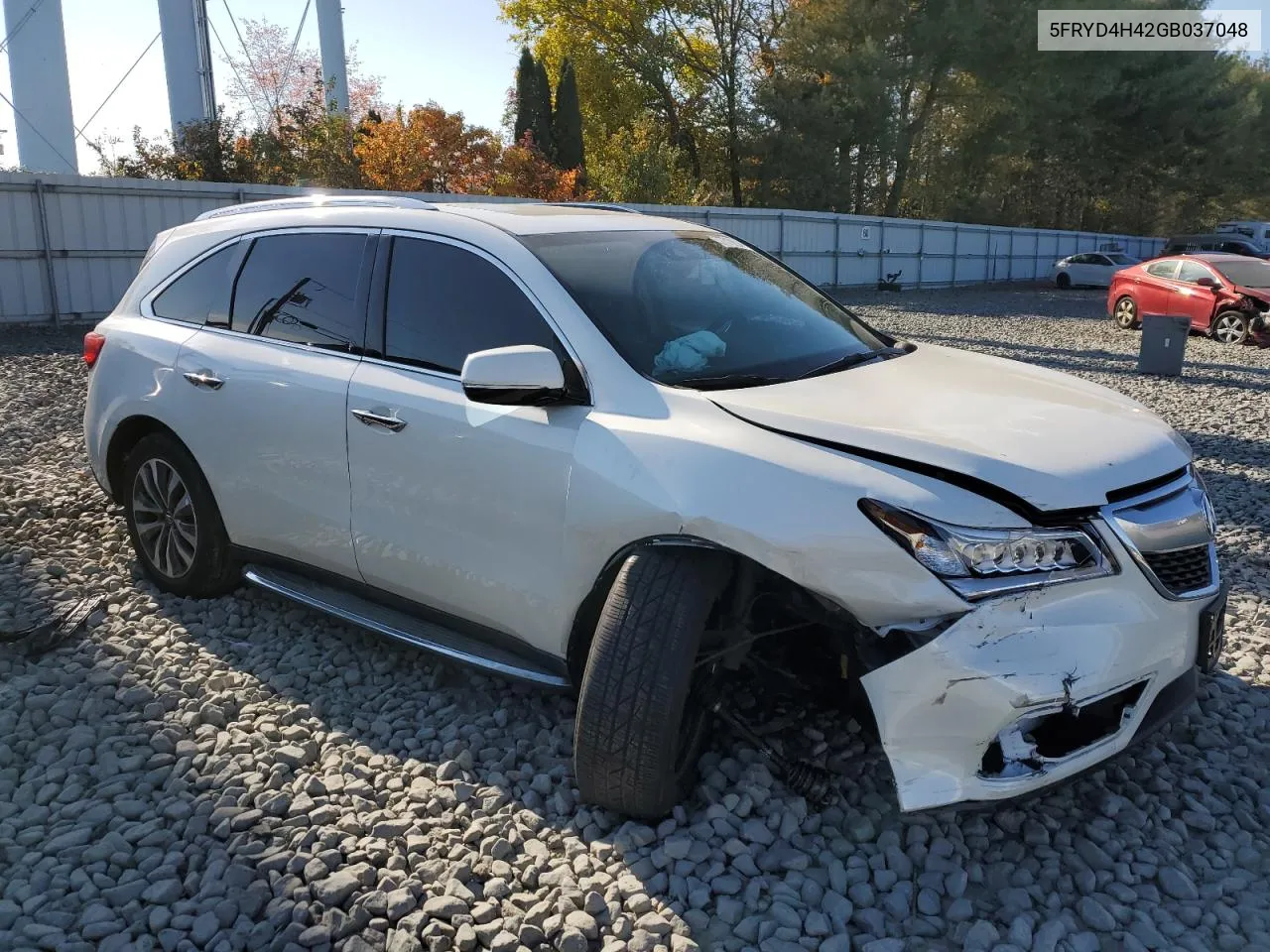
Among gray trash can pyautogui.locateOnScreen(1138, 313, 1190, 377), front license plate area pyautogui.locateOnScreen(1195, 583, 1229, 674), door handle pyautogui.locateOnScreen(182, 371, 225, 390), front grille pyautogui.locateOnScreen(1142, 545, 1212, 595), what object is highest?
door handle pyautogui.locateOnScreen(182, 371, 225, 390)

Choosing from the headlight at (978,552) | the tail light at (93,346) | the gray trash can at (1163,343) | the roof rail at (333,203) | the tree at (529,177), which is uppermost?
the tree at (529,177)

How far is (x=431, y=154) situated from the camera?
78.5 ft

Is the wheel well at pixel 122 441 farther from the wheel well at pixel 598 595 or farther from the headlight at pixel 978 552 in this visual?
the headlight at pixel 978 552

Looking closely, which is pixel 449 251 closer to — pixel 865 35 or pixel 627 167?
pixel 627 167

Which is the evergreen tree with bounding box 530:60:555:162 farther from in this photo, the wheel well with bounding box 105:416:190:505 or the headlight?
the headlight

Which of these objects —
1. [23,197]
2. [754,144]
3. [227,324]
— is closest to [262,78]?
[754,144]

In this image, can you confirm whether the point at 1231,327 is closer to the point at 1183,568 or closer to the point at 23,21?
the point at 1183,568

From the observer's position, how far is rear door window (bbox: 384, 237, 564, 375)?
10.6 feet

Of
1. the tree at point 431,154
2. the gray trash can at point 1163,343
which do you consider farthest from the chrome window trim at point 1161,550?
the tree at point 431,154

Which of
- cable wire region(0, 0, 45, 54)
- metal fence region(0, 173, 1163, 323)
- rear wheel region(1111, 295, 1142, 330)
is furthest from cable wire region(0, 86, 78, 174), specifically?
rear wheel region(1111, 295, 1142, 330)

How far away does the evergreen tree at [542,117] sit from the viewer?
1124 inches

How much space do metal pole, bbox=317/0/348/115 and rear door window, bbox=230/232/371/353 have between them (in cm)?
2787

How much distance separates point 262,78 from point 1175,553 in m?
54.4

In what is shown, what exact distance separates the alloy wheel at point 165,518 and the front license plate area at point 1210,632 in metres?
3.74
